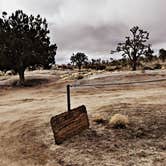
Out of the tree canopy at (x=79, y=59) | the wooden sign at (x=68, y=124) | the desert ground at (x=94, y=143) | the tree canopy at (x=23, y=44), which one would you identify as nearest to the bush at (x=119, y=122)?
the desert ground at (x=94, y=143)

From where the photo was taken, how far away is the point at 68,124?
38.4 feet

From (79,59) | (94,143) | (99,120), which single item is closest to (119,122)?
(99,120)

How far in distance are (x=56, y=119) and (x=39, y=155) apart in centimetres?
145

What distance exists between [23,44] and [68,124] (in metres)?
28.9

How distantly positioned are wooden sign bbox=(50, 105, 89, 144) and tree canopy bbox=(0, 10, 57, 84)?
91.7ft

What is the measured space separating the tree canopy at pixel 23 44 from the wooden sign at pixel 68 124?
2794 centimetres

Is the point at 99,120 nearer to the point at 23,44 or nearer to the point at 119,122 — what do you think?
the point at 119,122

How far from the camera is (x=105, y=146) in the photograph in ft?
35.1

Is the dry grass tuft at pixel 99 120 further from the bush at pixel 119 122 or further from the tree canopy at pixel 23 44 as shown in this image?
the tree canopy at pixel 23 44

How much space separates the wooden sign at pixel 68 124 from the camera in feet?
36.8

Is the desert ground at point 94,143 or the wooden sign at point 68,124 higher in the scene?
the wooden sign at point 68,124

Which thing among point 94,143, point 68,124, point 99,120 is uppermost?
point 68,124

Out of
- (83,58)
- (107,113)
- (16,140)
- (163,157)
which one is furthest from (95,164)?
(83,58)

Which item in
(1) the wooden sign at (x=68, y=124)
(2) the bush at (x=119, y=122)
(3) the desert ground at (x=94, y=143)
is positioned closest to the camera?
(3) the desert ground at (x=94, y=143)
